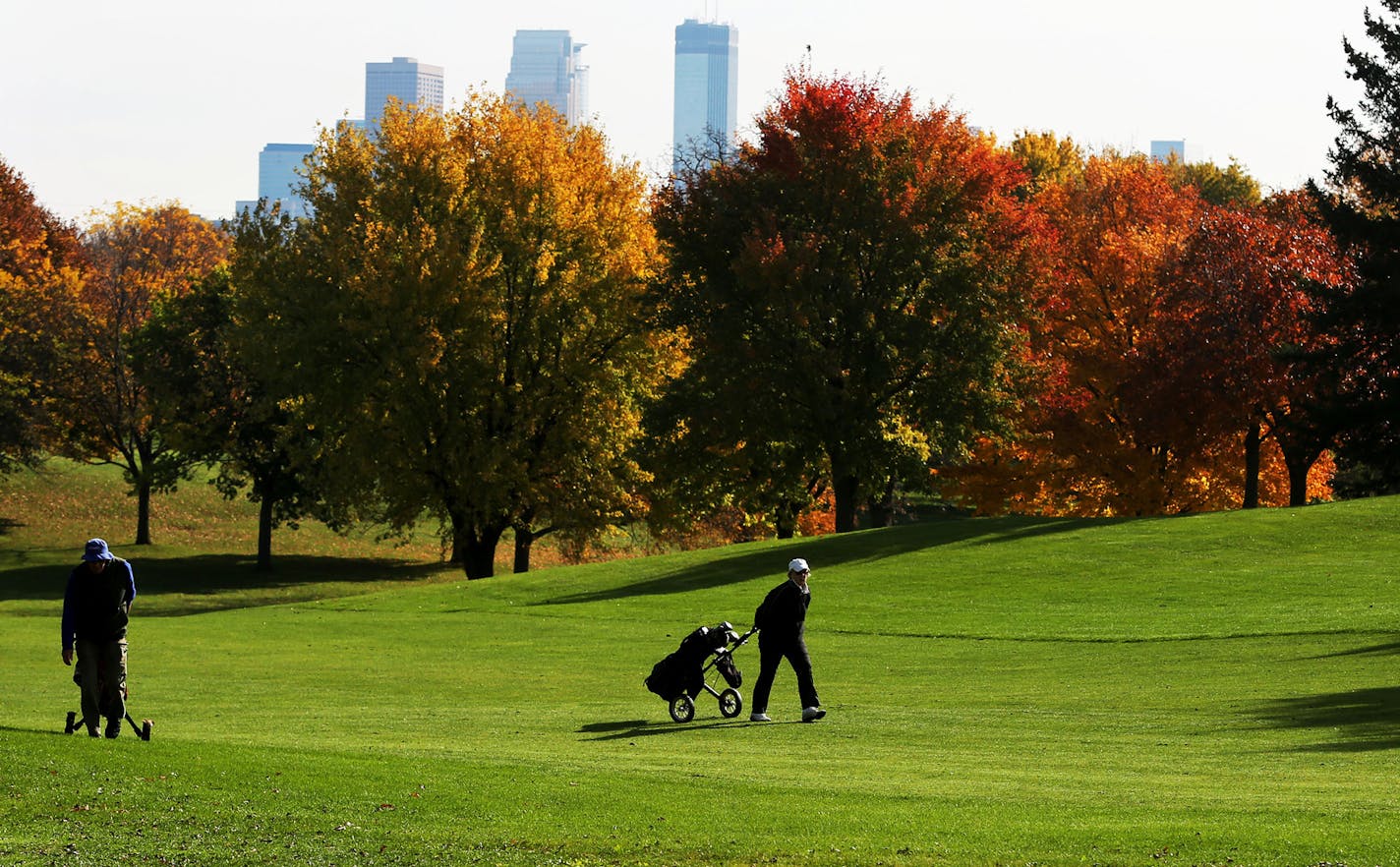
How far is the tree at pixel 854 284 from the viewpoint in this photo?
4859 centimetres

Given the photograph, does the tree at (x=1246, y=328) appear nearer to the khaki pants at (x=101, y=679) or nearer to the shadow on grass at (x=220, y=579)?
the shadow on grass at (x=220, y=579)

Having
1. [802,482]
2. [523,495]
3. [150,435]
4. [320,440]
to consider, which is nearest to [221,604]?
[320,440]

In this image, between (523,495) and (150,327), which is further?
(150,327)

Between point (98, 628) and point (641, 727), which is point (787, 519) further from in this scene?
point (98, 628)

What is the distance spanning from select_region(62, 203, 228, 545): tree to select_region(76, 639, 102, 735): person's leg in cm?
4487

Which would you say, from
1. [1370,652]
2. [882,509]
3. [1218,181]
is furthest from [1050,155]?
[1370,652]

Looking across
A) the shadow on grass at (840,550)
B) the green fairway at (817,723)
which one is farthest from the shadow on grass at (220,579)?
the shadow on grass at (840,550)

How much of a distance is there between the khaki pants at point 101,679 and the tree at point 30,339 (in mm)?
50052

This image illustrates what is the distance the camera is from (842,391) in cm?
4900

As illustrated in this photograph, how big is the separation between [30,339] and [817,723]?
54722 millimetres

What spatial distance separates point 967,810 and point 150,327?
54.6m

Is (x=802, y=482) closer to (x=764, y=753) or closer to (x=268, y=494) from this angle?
(x=268, y=494)

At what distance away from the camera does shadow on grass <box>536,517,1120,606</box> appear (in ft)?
145

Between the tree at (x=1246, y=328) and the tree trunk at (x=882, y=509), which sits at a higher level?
the tree at (x=1246, y=328)
